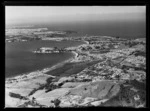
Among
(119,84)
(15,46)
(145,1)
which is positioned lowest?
(119,84)

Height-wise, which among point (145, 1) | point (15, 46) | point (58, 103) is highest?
point (145, 1)

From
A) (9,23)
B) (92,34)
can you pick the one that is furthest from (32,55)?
(92,34)

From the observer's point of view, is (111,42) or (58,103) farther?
(111,42)

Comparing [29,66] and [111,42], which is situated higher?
[111,42]

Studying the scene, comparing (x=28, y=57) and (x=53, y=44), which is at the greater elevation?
(x=53, y=44)

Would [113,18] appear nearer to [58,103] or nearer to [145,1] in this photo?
[145,1]

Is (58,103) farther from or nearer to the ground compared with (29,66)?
nearer to the ground

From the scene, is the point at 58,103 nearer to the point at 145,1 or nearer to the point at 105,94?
the point at 105,94

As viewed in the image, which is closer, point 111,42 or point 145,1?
point 145,1

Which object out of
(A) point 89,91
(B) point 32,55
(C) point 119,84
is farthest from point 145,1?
(B) point 32,55
